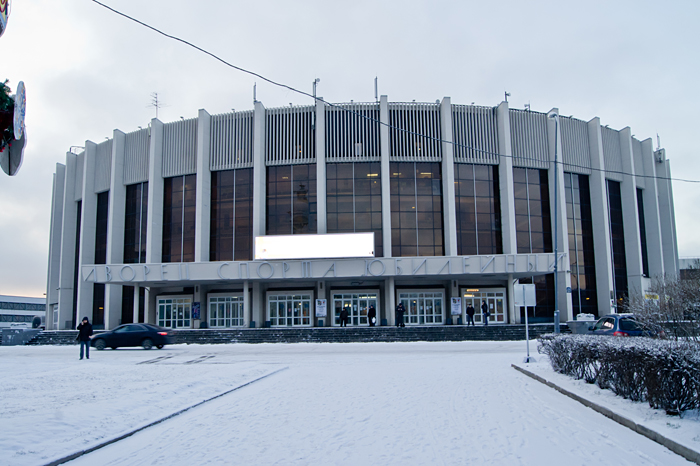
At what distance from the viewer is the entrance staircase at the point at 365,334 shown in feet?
98.5

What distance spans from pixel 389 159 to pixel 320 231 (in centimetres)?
732

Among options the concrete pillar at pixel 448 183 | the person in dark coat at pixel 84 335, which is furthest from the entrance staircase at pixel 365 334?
the person in dark coat at pixel 84 335

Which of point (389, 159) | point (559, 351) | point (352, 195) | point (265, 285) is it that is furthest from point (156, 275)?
point (559, 351)

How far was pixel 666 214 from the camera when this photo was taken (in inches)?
1874

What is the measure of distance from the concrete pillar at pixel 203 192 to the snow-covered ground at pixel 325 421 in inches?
983

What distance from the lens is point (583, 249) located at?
40.5m

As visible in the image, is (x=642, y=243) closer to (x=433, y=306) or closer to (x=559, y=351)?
(x=433, y=306)

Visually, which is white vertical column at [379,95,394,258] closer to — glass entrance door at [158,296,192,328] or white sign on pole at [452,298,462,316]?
white sign on pole at [452,298,462,316]

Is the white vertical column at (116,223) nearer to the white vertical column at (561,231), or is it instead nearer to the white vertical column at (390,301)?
the white vertical column at (390,301)

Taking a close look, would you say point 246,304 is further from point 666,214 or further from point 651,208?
point 666,214

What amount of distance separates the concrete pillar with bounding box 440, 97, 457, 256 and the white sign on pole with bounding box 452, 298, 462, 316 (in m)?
3.26

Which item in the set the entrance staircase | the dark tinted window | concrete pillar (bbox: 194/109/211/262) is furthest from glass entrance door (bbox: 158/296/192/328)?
the dark tinted window

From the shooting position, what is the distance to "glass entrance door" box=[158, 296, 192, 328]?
40.7 meters

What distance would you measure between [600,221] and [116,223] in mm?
38887
